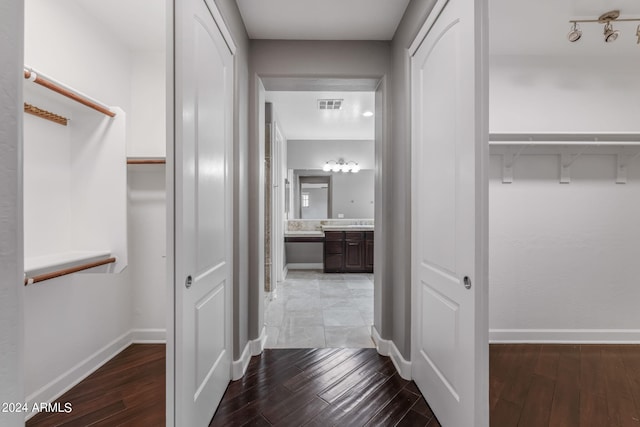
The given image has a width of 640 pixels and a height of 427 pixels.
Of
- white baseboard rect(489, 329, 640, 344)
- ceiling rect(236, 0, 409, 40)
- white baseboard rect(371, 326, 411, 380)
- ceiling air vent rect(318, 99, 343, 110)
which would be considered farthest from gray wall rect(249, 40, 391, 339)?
white baseboard rect(489, 329, 640, 344)

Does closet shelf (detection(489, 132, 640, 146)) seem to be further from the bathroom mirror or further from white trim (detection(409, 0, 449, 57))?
the bathroom mirror

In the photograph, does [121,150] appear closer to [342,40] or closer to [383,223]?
[383,223]

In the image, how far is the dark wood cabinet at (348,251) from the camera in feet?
16.8

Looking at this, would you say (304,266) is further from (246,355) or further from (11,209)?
(11,209)

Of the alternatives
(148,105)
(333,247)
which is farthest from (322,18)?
(333,247)

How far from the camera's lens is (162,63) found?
1.14 m

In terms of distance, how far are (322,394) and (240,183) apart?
60.8 inches

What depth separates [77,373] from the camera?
1.07m

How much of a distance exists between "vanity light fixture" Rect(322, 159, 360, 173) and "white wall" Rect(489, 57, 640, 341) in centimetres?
334

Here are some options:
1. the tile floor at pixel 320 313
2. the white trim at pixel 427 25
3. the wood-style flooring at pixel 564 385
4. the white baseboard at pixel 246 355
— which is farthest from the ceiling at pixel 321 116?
the wood-style flooring at pixel 564 385

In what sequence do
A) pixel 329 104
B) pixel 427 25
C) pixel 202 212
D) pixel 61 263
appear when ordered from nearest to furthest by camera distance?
pixel 61 263
pixel 202 212
pixel 427 25
pixel 329 104

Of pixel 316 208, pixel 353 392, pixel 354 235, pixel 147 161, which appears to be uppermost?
pixel 147 161

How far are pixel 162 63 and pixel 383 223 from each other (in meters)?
1.80

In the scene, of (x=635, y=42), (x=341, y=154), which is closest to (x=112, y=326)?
(x=635, y=42)
